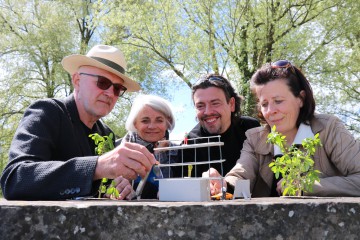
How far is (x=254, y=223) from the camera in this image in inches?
50.9

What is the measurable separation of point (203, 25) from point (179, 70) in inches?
71.5

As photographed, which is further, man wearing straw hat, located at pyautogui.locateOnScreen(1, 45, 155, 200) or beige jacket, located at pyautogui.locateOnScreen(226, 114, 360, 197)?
beige jacket, located at pyautogui.locateOnScreen(226, 114, 360, 197)

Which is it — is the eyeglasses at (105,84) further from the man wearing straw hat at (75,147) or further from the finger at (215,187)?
the finger at (215,187)

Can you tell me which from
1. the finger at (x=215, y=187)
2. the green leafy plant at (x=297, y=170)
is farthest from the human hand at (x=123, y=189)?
the green leafy plant at (x=297, y=170)

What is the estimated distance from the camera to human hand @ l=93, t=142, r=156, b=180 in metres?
1.80

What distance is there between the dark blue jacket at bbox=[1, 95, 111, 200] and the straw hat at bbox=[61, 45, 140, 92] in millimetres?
336

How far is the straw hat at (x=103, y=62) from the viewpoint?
341cm

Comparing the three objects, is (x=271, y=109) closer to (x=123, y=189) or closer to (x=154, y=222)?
(x=123, y=189)

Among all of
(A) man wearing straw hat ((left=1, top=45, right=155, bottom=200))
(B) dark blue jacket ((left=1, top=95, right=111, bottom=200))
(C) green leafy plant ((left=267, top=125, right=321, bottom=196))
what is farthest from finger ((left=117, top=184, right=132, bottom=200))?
(C) green leafy plant ((left=267, top=125, right=321, bottom=196))

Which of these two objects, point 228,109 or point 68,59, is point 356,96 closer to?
point 228,109

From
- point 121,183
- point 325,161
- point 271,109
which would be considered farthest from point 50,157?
point 325,161

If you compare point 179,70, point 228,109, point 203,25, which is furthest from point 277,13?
point 228,109

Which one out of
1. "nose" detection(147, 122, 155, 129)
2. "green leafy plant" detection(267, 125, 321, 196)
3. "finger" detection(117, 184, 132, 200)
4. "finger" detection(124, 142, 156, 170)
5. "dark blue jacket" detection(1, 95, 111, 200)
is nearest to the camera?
"finger" detection(124, 142, 156, 170)

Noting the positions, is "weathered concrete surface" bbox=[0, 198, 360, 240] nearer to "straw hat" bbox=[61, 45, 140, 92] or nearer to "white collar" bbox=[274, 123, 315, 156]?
"white collar" bbox=[274, 123, 315, 156]
